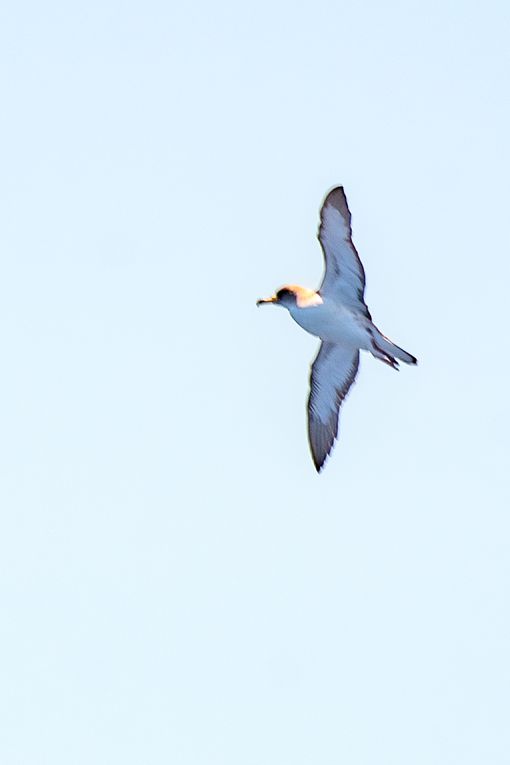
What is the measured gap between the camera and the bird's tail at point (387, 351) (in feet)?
104

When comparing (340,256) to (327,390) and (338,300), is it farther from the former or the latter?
(327,390)

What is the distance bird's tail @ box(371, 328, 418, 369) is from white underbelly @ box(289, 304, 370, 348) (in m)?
0.16

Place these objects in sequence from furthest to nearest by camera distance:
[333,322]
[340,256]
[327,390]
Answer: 1. [327,390]
2. [333,322]
3. [340,256]

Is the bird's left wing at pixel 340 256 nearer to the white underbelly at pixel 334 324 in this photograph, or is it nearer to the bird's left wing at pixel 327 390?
the white underbelly at pixel 334 324

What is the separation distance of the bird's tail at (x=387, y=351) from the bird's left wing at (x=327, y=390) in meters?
2.23

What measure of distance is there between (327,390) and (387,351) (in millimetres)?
2989

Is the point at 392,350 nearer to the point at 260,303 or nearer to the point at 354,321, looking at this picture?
the point at 354,321

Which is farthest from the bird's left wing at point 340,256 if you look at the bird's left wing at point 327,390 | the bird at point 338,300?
the bird's left wing at point 327,390

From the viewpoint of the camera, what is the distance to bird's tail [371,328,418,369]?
31688 mm

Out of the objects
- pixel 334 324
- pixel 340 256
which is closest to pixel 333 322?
pixel 334 324

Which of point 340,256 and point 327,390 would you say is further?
point 327,390

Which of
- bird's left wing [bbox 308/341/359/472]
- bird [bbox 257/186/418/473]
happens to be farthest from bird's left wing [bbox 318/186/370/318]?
bird's left wing [bbox 308/341/359/472]

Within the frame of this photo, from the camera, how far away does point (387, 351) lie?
3219cm

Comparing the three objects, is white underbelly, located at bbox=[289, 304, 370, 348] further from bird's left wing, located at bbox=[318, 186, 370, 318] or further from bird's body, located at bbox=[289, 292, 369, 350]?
bird's left wing, located at bbox=[318, 186, 370, 318]
